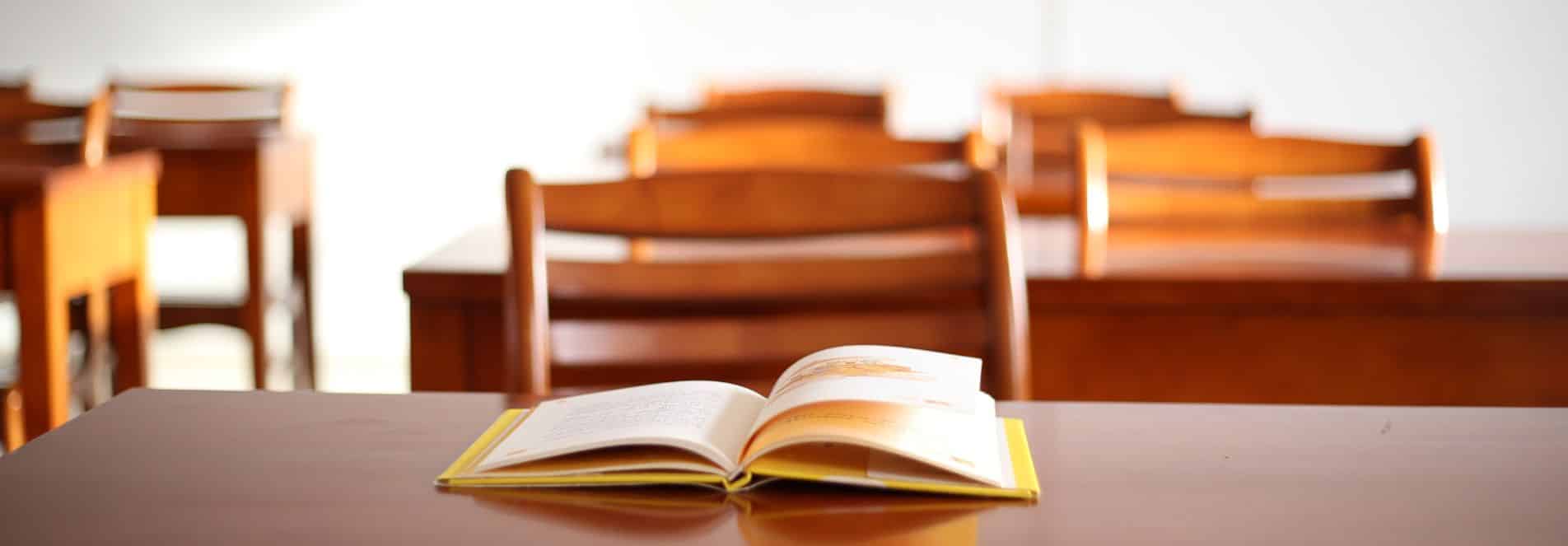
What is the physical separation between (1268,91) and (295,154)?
9.37 feet

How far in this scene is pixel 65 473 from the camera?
0.81 meters

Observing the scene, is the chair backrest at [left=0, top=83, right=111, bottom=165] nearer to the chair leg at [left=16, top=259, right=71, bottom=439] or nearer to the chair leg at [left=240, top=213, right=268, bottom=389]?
the chair leg at [left=240, top=213, right=268, bottom=389]

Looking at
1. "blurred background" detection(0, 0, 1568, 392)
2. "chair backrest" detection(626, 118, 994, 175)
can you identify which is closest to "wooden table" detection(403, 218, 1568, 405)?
"chair backrest" detection(626, 118, 994, 175)

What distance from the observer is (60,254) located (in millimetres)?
2244

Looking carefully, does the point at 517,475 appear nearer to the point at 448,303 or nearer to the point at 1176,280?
the point at 448,303

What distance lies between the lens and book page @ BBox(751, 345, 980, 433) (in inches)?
31.4

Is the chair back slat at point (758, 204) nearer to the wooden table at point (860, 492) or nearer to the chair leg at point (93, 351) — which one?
the wooden table at point (860, 492)

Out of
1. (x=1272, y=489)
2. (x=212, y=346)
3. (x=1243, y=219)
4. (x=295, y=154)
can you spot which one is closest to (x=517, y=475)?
(x=1272, y=489)

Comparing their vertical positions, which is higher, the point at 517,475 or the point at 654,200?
the point at 654,200

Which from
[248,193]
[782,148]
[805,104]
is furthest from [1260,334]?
[248,193]

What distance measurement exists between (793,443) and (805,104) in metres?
2.73

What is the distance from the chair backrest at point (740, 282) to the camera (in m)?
1.22

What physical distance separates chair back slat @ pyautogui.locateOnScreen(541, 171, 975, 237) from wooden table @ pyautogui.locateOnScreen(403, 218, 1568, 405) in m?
0.37

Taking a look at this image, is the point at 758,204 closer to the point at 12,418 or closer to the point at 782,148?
the point at 782,148
